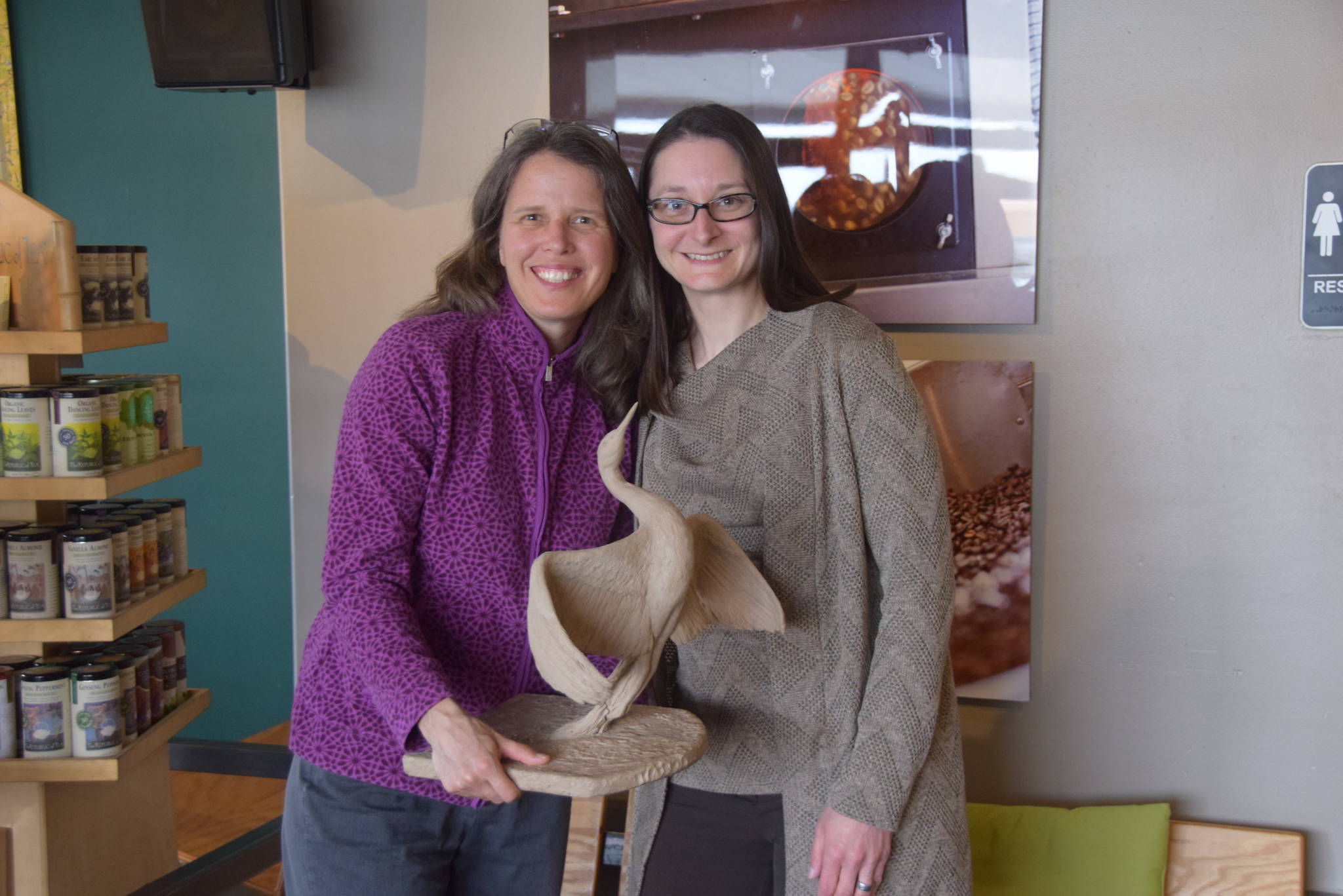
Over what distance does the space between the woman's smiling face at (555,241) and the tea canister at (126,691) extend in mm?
1271

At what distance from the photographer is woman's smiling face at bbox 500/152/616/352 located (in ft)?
4.57

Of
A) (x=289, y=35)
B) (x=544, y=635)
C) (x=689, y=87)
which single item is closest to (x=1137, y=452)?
(x=689, y=87)

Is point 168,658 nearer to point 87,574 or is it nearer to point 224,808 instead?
point 87,574

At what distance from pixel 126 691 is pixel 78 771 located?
168 millimetres

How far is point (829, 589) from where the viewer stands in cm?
136

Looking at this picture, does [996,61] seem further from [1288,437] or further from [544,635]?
[544,635]

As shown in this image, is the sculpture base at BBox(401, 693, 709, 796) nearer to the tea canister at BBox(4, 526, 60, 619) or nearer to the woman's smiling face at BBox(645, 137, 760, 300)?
the woman's smiling face at BBox(645, 137, 760, 300)

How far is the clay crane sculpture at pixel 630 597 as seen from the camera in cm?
116

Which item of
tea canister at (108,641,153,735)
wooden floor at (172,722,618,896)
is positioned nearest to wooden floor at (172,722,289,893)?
wooden floor at (172,722,618,896)

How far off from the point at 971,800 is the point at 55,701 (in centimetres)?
182

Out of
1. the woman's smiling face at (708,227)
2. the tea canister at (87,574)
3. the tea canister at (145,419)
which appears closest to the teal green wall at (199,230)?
the tea canister at (145,419)

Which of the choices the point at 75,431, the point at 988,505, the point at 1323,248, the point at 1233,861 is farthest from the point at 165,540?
the point at 1323,248

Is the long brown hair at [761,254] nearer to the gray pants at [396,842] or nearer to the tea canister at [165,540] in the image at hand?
the gray pants at [396,842]

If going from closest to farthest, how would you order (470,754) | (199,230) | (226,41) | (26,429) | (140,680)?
(470,754), (26,429), (140,680), (226,41), (199,230)
